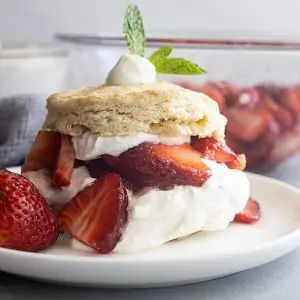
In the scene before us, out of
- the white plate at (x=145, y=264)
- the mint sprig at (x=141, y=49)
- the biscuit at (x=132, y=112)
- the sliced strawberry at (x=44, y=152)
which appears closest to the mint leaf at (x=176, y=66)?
the mint sprig at (x=141, y=49)

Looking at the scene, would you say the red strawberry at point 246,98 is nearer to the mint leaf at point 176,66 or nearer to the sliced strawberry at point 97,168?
the mint leaf at point 176,66

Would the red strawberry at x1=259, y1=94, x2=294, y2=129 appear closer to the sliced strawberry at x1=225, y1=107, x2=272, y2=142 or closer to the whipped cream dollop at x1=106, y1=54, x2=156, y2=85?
the sliced strawberry at x1=225, y1=107, x2=272, y2=142

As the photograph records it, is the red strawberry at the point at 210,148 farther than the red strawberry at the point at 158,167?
Yes

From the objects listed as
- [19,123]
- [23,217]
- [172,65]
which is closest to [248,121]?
[172,65]

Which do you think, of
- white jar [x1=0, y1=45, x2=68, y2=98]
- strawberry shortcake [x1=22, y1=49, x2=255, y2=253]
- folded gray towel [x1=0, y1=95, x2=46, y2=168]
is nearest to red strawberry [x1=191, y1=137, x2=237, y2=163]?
strawberry shortcake [x1=22, y1=49, x2=255, y2=253]

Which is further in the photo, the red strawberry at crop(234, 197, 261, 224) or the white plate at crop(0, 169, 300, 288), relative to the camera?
the red strawberry at crop(234, 197, 261, 224)

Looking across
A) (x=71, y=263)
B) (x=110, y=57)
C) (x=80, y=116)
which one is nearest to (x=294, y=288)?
(x=71, y=263)

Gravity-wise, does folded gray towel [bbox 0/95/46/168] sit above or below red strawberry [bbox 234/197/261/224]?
below
